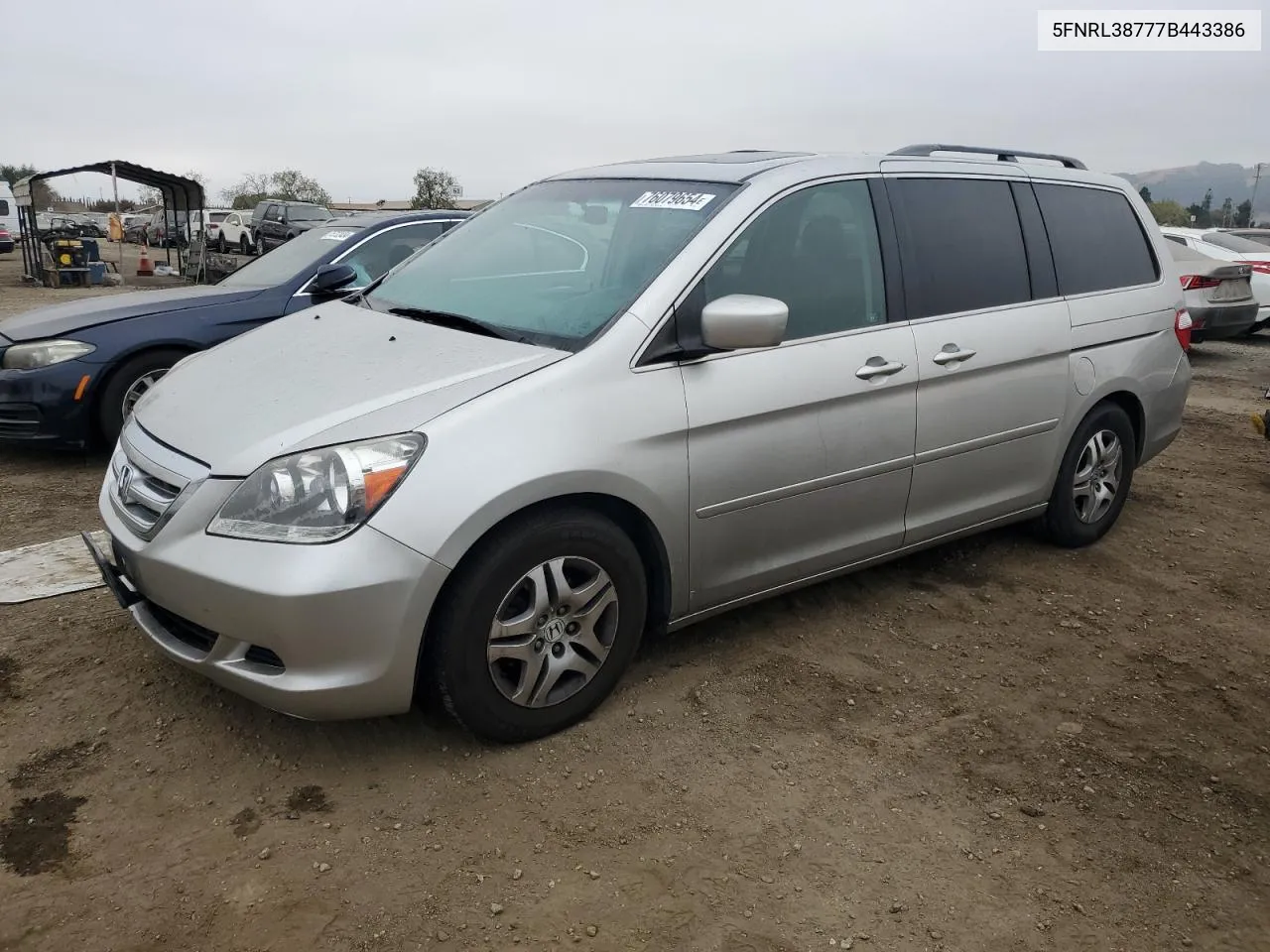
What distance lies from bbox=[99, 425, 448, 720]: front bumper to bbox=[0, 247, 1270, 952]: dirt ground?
0.33m

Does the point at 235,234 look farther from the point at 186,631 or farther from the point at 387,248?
the point at 186,631

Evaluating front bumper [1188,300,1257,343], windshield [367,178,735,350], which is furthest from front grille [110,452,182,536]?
front bumper [1188,300,1257,343]

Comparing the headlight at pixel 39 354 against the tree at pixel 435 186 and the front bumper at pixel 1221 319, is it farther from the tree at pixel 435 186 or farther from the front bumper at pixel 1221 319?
the tree at pixel 435 186

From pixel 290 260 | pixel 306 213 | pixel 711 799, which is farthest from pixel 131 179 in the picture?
pixel 711 799

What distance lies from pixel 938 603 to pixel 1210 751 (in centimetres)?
122

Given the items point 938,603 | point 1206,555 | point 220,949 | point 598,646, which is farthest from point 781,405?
point 1206,555

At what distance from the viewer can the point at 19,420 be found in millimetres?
5555

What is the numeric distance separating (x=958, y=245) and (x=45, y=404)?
4.70 m

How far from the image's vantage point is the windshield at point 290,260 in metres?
6.55

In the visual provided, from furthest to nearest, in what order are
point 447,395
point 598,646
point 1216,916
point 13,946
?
point 598,646, point 447,395, point 1216,916, point 13,946

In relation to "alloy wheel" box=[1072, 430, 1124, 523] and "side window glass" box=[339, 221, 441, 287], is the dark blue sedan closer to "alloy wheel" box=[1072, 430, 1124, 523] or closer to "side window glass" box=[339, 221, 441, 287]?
"side window glass" box=[339, 221, 441, 287]

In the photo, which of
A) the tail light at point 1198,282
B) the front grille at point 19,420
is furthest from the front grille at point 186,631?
the tail light at point 1198,282

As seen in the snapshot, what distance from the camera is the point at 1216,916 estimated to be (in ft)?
8.10

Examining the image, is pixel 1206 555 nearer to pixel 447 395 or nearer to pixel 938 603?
pixel 938 603
